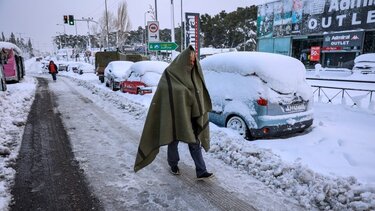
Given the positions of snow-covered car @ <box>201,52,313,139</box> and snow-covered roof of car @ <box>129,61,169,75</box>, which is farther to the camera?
snow-covered roof of car @ <box>129,61,169,75</box>

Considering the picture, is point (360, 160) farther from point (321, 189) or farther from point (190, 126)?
point (190, 126)

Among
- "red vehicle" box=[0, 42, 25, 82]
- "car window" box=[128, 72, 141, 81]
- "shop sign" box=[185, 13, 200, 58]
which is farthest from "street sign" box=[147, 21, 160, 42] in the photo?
"red vehicle" box=[0, 42, 25, 82]

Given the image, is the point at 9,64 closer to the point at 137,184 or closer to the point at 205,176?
the point at 137,184

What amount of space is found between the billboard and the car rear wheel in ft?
81.8

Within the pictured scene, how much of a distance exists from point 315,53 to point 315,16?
12.4ft

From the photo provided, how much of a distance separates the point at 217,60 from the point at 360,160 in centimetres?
378

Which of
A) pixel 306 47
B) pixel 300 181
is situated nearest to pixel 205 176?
pixel 300 181

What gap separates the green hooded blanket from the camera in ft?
12.2

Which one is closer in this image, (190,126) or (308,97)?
(190,126)

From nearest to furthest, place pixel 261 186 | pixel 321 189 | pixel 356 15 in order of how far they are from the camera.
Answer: pixel 321 189
pixel 261 186
pixel 356 15

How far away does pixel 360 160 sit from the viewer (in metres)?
4.88

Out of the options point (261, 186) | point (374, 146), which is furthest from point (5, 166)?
point (374, 146)

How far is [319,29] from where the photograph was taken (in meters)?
29.2

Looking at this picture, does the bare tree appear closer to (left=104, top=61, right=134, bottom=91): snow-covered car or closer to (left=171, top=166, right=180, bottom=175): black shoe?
(left=104, top=61, right=134, bottom=91): snow-covered car
